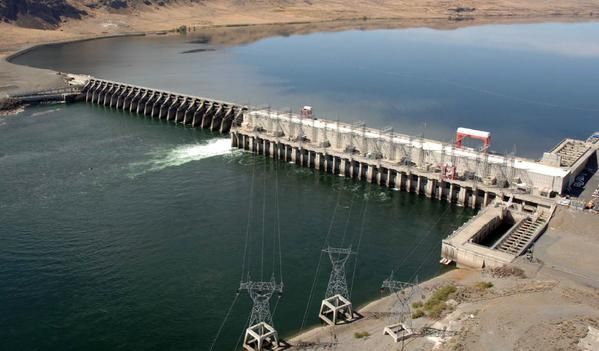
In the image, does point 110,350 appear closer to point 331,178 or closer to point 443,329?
point 443,329

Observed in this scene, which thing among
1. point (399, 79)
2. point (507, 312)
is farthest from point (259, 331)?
point (399, 79)

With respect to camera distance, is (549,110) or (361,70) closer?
(549,110)

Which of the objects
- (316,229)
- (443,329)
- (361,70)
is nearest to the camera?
(443,329)

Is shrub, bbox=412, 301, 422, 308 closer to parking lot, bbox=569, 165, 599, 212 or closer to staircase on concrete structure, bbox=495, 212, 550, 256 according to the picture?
staircase on concrete structure, bbox=495, 212, 550, 256

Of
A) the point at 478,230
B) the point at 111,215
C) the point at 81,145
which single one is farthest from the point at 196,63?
the point at 478,230

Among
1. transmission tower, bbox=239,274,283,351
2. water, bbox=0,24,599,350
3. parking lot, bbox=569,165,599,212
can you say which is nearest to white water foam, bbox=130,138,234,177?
water, bbox=0,24,599,350
